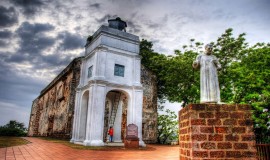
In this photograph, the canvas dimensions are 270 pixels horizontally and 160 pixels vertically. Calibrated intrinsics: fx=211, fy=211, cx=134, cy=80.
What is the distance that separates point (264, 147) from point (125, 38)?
443 inches

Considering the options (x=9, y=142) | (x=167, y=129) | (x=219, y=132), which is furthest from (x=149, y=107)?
(x=219, y=132)

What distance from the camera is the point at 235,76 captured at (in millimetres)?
15180

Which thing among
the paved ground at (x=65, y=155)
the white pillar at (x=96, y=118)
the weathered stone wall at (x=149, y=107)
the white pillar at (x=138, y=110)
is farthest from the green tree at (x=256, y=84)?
the white pillar at (x=96, y=118)

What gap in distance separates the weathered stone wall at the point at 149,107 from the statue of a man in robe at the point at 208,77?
16747 mm

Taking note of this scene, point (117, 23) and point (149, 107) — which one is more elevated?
point (117, 23)

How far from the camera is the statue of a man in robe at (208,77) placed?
3.98 metres

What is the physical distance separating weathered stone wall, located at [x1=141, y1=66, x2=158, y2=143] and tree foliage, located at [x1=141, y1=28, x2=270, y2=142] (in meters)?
1.89

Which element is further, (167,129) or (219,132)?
(167,129)

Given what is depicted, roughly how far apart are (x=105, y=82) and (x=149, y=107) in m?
8.39

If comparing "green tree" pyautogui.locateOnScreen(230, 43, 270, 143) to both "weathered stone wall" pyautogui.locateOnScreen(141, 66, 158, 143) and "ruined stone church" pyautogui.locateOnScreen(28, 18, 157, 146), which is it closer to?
"ruined stone church" pyautogui.locateOnScreen(28, 18, 157, 146)

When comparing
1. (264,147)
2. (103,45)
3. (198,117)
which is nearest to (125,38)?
(103,45)

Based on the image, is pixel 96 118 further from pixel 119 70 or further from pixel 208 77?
pixel 208 77

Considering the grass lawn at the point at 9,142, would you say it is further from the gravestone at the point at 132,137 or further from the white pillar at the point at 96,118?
the gravestone at the point at 132,137

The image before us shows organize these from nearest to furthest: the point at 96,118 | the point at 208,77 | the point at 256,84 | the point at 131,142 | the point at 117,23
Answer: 1. the point at 208,77
2. the point at 131,142
3. the point at 96,118
4. the point at 256,84
5. the point at 117,23
